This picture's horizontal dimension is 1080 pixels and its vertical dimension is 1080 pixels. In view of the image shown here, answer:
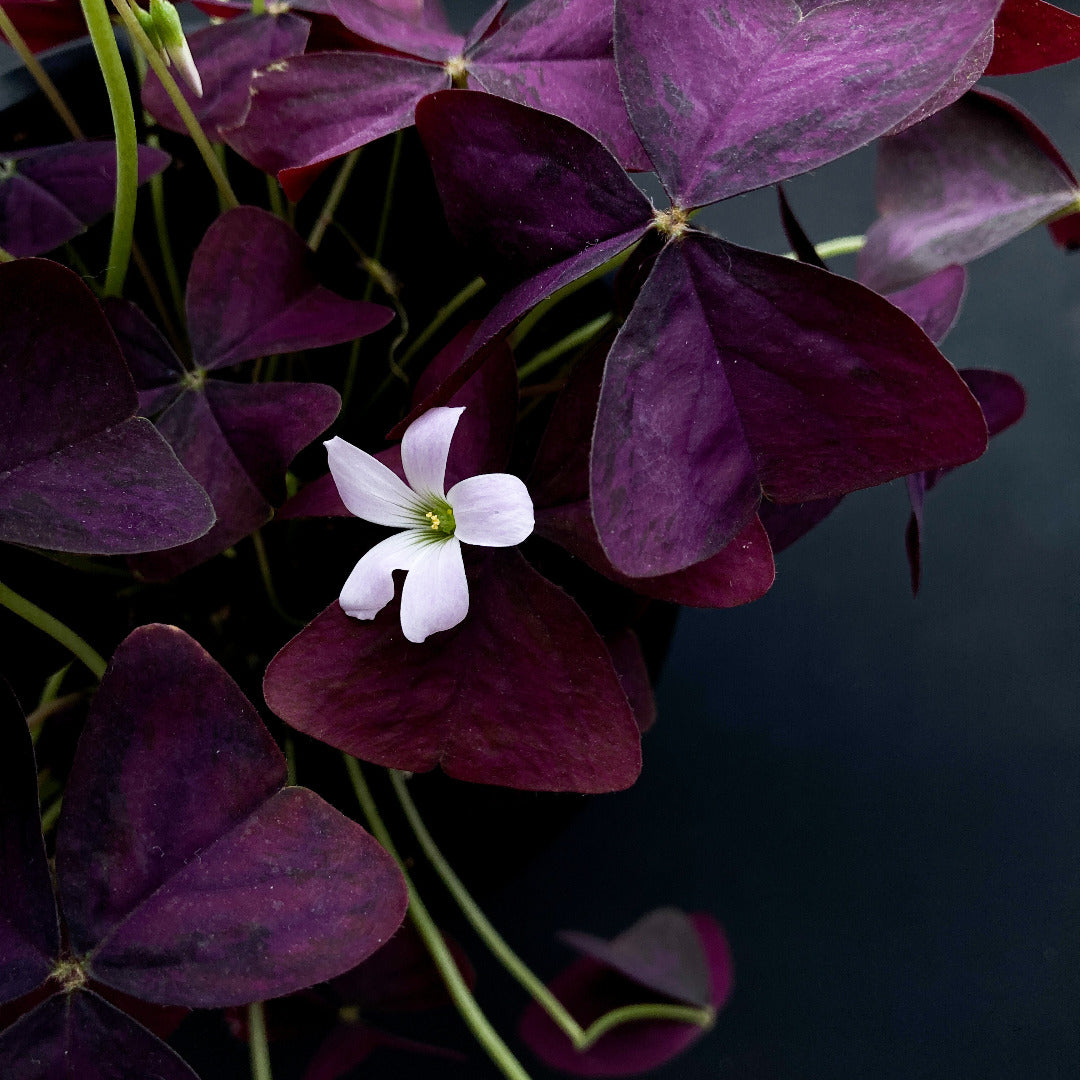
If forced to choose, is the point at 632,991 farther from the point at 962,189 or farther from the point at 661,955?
the point at 962,189

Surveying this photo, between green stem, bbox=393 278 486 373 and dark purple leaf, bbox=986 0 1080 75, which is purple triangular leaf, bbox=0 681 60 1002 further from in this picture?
dark purple leaf, bbox=986 0 1080 75

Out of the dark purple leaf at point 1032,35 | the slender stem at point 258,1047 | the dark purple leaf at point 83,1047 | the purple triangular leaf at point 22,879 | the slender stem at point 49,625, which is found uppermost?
the dark purple leaf at point 1032,35

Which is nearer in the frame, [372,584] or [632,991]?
[372,584]

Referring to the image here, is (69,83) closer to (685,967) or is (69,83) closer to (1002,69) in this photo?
(1002,69)

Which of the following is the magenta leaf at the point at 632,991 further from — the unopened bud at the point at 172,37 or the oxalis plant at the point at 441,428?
the unopened bud at the point at 172,37

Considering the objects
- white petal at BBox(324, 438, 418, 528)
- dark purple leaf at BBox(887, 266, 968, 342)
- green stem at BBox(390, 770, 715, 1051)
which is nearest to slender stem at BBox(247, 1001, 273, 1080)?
green stem at BBox(390, 770, 715, 1051)

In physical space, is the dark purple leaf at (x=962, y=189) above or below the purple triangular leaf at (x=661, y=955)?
above

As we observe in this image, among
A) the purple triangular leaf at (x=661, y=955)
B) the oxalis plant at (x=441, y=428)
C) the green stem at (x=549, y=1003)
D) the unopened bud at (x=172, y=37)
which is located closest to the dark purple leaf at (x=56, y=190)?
the oxalis plant at (x=441, y=428)

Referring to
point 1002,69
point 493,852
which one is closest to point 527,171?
point 1002,69

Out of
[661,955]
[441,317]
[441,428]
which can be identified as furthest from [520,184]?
[661,955]
